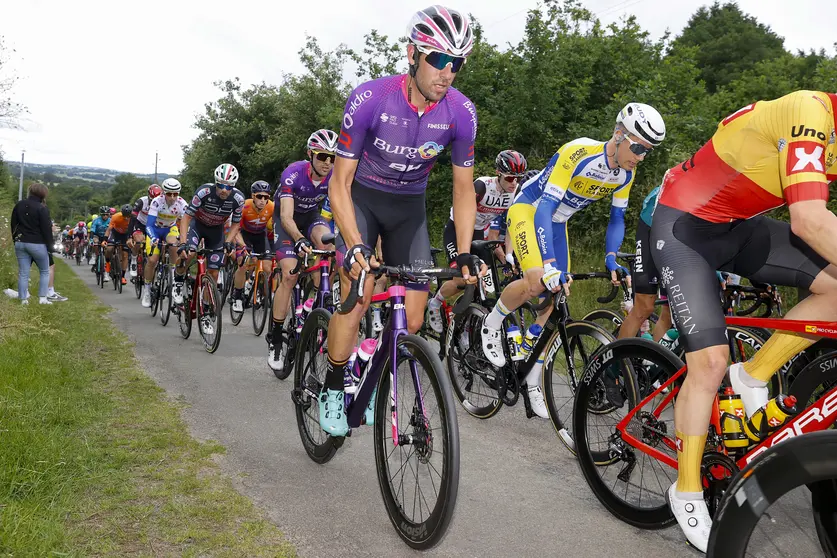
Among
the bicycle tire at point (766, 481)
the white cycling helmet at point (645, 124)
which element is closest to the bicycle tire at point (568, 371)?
the white cycling helmet at point (645, 124)

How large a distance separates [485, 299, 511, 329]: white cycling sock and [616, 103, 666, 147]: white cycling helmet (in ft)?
5.21

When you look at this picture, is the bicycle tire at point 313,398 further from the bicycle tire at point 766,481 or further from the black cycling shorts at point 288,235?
the black cycling shorts at point 288,235

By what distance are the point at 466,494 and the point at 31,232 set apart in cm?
1098

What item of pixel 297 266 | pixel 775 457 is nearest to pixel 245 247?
pixel 297 266

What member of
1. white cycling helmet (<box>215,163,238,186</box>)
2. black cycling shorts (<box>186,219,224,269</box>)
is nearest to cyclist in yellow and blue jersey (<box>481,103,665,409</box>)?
white cycling helmet (<box>215,163,238,186</box>)

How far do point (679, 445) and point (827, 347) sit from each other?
48.2 inches

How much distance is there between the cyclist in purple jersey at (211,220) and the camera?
31.7 ft

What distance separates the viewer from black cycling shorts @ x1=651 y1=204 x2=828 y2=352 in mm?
3186

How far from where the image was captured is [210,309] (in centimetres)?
873

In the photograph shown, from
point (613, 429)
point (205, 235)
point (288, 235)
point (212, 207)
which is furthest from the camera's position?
point (205, 235)

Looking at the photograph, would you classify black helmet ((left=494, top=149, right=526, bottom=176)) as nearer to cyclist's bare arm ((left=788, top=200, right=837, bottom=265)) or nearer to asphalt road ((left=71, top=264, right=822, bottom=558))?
asphalt road ((left=71, top=264, right=822, bottom=558))

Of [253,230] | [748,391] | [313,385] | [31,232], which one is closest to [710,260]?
[748,391]

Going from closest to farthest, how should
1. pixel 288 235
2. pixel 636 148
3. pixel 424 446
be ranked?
pixel 424 446 → pixel 636 148 → pixel 288 235

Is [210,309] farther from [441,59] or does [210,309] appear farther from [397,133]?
[441,59]
